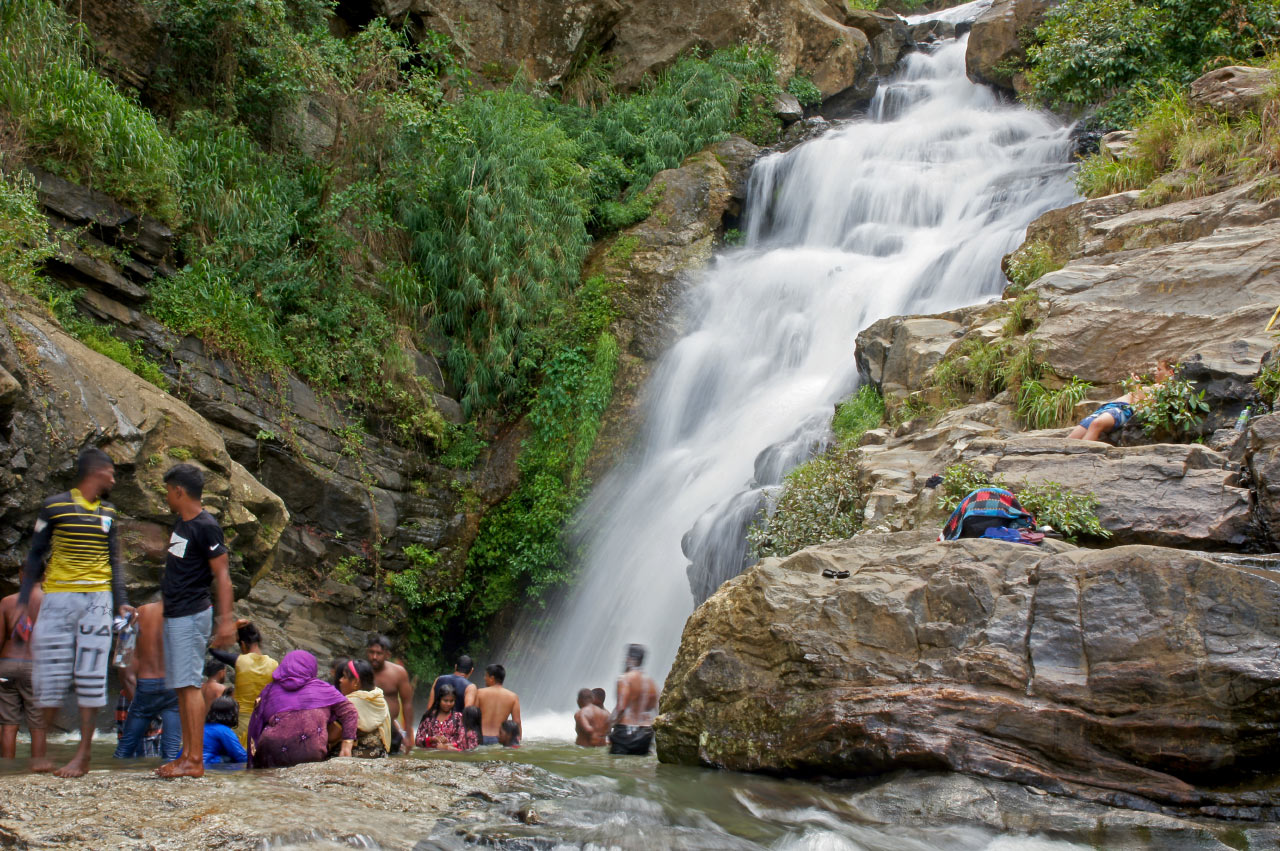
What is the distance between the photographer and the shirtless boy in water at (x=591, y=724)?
874 centimetres

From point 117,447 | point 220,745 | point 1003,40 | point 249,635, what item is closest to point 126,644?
point 249,635

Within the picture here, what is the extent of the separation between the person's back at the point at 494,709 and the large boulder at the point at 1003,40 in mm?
17022

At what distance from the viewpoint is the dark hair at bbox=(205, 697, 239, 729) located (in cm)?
651

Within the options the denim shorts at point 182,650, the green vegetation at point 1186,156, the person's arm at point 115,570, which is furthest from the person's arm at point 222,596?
the green vegetation at point 1186,156

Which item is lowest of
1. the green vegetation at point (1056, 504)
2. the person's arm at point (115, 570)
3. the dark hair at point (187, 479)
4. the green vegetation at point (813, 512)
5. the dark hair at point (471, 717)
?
the dark hair at point (471, 717)

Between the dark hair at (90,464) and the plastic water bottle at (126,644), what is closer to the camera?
the dark hair at (90,464)

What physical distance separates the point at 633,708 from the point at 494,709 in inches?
51.0

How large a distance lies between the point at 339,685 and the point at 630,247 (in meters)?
11.5

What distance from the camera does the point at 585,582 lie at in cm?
1341

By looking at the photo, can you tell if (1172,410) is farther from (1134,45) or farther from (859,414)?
(1134,45)

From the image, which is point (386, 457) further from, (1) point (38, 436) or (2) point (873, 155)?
(2) point (873, 155)

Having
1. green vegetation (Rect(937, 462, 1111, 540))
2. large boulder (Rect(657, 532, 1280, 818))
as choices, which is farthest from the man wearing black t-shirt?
green vegetation (Rect(937, 462, 1111, 540))

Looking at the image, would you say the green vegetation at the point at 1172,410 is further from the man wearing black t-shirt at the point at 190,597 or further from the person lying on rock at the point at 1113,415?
the man wearing black t-shirt at the point at 190,597

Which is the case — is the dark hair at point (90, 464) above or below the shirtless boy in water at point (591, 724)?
above
